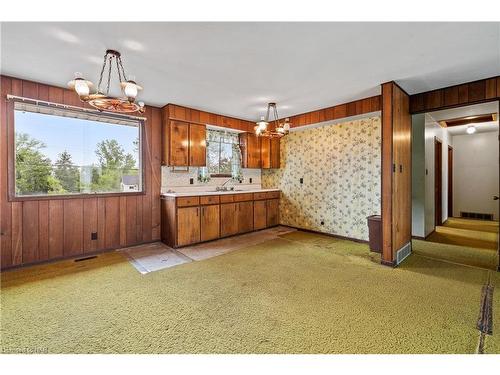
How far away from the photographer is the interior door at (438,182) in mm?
5781

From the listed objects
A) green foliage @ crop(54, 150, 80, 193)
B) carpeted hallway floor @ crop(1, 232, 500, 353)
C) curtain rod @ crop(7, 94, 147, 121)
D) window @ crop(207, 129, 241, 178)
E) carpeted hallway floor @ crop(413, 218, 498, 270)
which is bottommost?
carpeted hallway floor @ crop(1, 232, 500, 353)

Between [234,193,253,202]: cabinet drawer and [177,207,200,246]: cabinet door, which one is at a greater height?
[234,193,253,202]: cabinet drawer

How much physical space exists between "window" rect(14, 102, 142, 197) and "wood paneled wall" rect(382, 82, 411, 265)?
4055mm

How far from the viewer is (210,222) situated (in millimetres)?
4633

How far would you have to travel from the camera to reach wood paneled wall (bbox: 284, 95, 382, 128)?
3939mm

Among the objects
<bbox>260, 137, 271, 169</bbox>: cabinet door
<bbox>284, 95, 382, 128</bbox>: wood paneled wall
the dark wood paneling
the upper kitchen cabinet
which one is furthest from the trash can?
the dark wood paneling

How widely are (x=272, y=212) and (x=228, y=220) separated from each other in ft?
4.53

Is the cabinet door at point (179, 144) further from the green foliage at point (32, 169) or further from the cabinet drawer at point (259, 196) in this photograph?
the green foliage at point (32, 169)

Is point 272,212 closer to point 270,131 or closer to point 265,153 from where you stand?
point 265,153

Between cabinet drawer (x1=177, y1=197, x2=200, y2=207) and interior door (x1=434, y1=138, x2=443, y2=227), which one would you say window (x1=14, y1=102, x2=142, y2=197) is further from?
interior door (x1=434, y1=138, x2=443, y2=227)

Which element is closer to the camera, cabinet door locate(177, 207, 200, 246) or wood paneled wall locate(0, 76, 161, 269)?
wood paneled wall locate(0, 76, 161, 269)

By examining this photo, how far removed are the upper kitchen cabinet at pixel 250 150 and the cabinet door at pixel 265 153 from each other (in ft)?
0.26

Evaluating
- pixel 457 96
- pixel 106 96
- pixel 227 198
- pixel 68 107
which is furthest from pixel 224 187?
pixel 457 96
